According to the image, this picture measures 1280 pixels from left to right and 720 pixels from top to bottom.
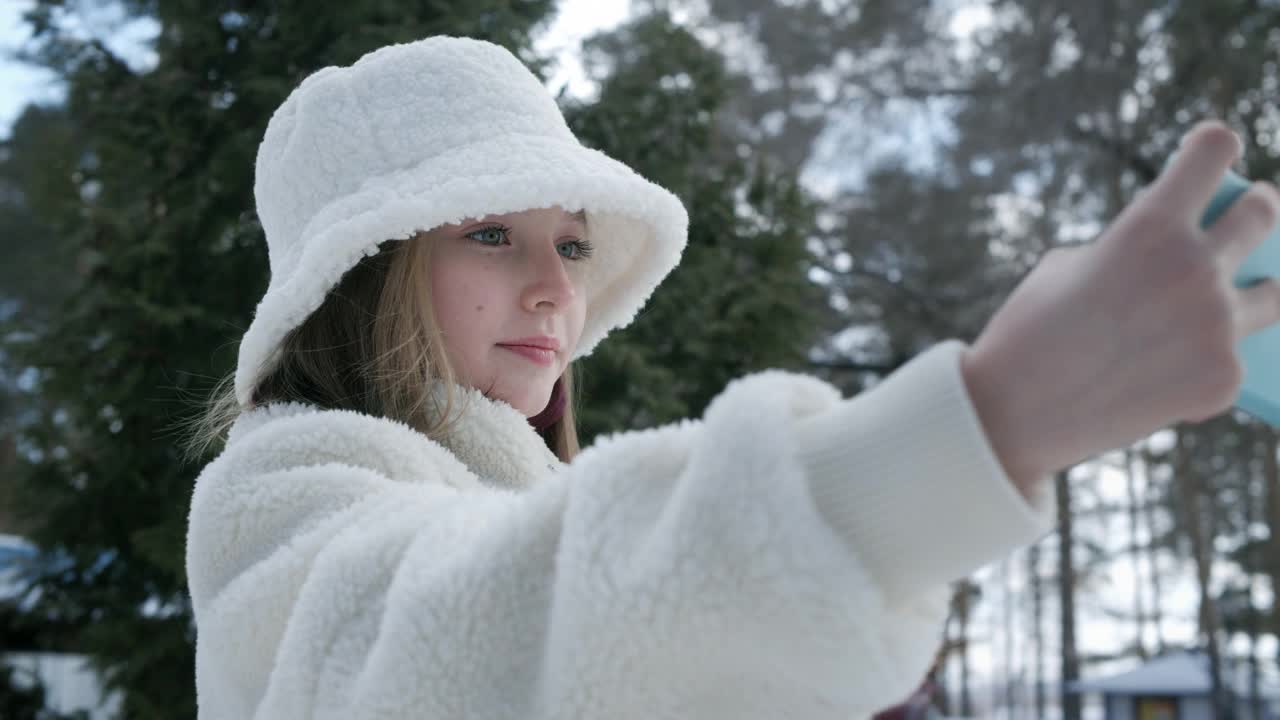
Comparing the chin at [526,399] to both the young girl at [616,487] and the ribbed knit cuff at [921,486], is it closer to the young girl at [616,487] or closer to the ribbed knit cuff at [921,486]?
the young girl at [616,487]

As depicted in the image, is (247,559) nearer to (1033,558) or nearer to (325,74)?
(325,74)

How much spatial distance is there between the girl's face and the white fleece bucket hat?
13 cm

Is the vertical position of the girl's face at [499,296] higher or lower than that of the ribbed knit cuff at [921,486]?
lower

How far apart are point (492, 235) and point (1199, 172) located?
107 centimetres

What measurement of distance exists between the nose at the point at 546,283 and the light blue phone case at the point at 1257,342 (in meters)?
0.95

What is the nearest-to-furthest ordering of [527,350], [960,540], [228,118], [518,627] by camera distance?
[960,540] → [518,627] → [527,350] → [228,118]

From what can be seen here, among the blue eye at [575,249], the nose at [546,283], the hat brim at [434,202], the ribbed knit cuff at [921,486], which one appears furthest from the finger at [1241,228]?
the blue eye at [575,249]

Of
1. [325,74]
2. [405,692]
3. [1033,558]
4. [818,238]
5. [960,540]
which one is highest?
[325,74]

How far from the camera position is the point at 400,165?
1.50 meters

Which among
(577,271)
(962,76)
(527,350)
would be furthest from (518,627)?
(962,76)

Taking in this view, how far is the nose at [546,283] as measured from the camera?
1.61m

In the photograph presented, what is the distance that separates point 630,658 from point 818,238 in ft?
32.4

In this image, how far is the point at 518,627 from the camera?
0.94m

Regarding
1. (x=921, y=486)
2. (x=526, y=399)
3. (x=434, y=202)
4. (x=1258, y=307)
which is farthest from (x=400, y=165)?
(x=1258, y=307)
